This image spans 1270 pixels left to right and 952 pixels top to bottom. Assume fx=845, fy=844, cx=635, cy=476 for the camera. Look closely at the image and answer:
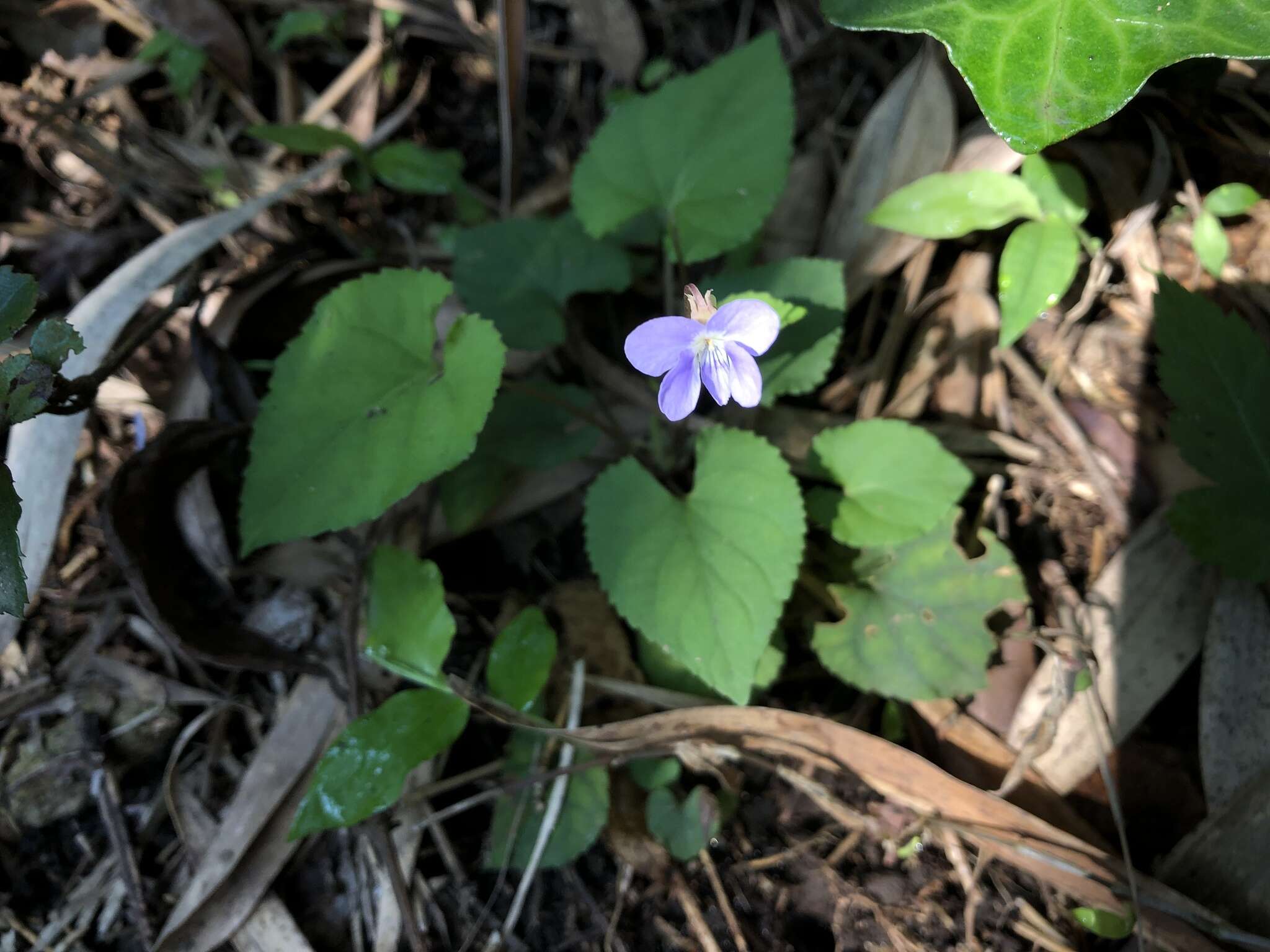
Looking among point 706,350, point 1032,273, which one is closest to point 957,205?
point 1032,273

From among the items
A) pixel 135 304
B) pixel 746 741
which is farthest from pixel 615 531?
pixel 135 304

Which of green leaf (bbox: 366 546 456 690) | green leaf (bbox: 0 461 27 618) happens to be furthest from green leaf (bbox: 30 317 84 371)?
green leaf (bbox: 366 546 456 690)

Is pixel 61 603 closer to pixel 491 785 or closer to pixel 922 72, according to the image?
pixel 491 785

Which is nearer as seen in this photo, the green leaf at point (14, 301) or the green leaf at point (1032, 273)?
the green leaf at point (14, 301)

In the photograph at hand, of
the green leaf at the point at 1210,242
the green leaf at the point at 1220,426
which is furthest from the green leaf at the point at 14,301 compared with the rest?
the green leaf at the point at 1210,242

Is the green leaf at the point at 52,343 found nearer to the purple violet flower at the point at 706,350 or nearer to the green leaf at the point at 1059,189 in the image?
the purple violet flower at the point at 706,350

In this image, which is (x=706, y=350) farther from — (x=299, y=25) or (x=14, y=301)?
(x=299, y=25)

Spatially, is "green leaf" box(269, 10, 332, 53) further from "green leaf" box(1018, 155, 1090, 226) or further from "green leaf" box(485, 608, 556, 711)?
"green leaf" box(1018, 155, 1090, 226)
